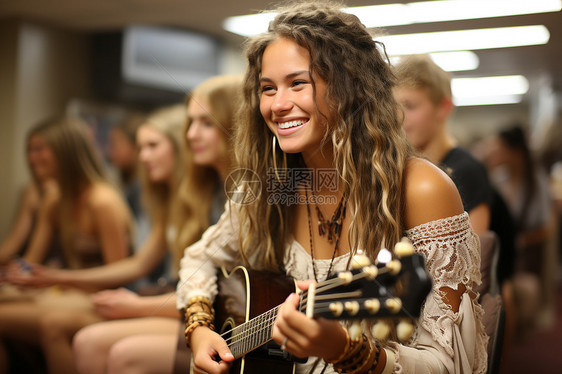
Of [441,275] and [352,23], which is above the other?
[352,23]

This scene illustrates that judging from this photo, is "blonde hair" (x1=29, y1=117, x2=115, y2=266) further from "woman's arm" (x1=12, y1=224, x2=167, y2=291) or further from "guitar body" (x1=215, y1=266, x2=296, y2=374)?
"guitar body" (x1=215, y1=266, x2=296, y2=374)

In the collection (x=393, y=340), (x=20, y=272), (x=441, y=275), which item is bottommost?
(x=20, y=272)

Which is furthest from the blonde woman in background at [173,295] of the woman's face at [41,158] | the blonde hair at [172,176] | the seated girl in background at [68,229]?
the woman's face at [41,158]

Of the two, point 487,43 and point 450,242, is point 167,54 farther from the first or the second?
point 450,242

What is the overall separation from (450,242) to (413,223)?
0.27 ft

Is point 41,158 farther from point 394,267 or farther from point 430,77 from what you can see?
point 394,267

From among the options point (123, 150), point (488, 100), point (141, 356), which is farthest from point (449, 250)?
point (123, 150)

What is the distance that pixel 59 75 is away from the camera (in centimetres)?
377

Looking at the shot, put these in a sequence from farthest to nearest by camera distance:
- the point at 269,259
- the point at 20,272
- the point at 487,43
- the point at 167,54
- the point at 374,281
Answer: the point at 167,54 → the point at 20,272 → the point at 487,43 → the point at 269,259 → the point at 374,281

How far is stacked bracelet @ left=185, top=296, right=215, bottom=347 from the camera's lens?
4.08 ft

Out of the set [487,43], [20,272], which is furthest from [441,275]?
[20,272]

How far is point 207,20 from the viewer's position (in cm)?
220

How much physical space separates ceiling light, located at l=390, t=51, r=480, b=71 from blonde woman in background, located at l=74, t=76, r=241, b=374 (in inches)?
27.3

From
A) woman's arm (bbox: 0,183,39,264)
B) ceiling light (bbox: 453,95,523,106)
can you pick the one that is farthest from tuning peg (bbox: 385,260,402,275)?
ceiling light (bbox: 453,95,523,106)
